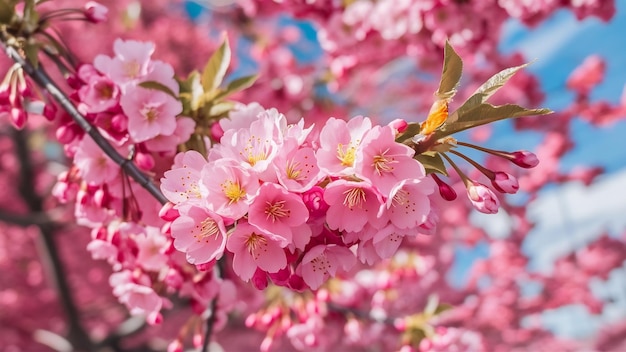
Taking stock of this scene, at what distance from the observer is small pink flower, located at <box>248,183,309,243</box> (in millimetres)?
846

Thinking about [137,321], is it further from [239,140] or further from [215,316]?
[239,140]

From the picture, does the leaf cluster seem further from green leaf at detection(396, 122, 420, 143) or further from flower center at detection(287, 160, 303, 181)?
flower center at detection(287, 160, 303, 181)

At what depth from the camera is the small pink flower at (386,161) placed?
0.85 m

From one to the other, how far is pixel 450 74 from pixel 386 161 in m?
0.18

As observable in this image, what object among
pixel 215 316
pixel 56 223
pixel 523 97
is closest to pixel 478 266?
pixel 523 97

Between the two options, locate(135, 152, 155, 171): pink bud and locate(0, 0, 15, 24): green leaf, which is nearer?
locate(135, 152, 155, 171): pink bud

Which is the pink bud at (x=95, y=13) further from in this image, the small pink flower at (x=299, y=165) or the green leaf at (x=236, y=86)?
the small pink flower at (x=299, y=165)

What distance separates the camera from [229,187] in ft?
2.81

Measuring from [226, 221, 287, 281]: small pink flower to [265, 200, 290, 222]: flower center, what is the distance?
0.04 metres

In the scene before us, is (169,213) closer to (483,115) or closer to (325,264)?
(325,264)

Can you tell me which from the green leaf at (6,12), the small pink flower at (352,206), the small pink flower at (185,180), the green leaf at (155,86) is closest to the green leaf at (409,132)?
the small pink flower at (352,206)

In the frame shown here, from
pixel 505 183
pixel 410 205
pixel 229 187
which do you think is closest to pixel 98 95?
pixel 229 187

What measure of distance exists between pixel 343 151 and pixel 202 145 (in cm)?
45

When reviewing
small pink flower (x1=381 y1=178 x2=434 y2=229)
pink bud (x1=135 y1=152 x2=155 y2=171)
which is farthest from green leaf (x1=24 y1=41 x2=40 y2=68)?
small pink flower (x1=381 y1=178 x2=434 y2=229)
